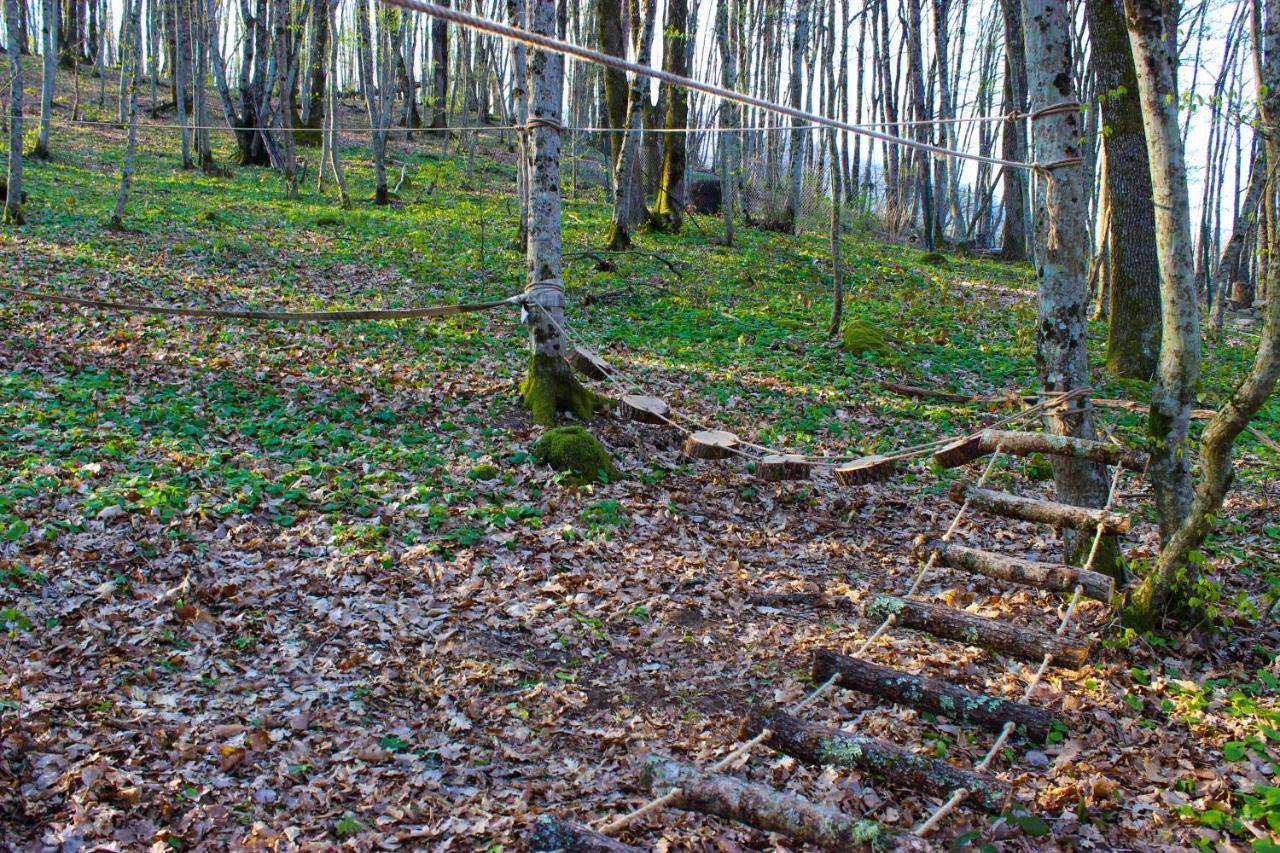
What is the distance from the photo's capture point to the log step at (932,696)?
3.87 m

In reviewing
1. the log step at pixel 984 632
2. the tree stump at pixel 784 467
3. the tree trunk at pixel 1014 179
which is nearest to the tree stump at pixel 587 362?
the tree stump at pixel 784 467

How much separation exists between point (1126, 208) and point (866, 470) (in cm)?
640

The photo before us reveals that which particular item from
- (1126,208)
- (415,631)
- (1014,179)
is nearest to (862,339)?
(1126,208)

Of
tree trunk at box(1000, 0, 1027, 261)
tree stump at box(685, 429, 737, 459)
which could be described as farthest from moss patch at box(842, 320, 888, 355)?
tree trunk at box(1000, 0, 1027, 261)

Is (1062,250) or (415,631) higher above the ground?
(1062,250)

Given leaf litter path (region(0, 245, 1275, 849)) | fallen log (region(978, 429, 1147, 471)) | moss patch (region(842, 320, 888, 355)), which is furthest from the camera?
moss patch (region(842, 320, 888, 355))

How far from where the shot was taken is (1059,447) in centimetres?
483

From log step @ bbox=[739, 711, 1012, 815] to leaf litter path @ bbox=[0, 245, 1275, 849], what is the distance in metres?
0.21

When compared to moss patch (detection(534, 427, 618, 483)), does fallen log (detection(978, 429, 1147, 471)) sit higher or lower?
higher

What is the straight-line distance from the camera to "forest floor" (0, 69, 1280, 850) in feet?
11.6

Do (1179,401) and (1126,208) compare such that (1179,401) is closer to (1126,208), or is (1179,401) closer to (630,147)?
(1126,208)

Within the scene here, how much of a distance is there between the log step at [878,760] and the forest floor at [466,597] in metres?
0.18

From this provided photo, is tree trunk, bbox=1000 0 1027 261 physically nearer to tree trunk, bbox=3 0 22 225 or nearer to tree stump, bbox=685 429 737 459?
tree stump, bbox=685 429 737 459

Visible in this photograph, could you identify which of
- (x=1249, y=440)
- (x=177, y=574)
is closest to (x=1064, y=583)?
(x=177, y=574)
